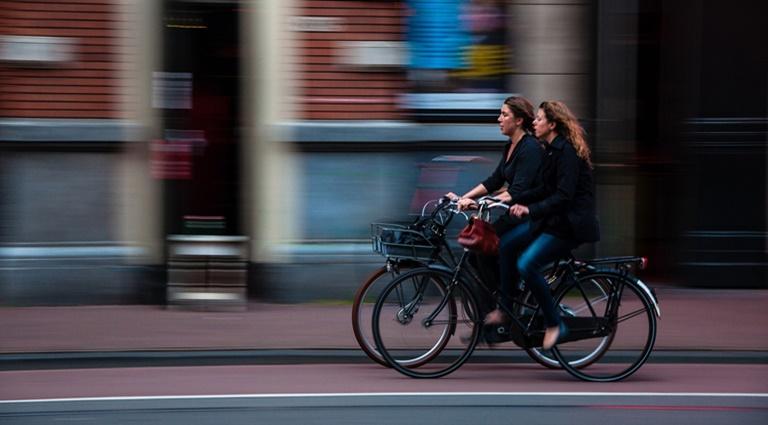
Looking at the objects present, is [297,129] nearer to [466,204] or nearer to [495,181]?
[495,181]

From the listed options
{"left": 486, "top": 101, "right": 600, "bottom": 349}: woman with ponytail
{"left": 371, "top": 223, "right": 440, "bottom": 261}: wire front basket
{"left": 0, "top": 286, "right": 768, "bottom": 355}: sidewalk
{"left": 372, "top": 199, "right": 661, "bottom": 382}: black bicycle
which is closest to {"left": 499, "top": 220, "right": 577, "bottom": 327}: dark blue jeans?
{"left": 486, "top": 101, "right": 600, "bottom": 349}: woman with ponytail

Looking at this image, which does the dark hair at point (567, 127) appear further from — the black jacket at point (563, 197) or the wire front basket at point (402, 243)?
the wire front basket at point (402, 243)

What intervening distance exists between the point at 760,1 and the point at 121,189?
5.92 metres

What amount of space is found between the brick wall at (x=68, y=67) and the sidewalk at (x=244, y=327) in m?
1.68

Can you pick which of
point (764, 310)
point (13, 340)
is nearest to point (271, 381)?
point (13, 340)

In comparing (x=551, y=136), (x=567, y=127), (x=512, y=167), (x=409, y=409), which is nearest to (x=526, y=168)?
(x=512, y=167)

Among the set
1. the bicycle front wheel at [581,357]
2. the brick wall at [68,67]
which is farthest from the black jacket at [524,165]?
the brick wall at [68,67]

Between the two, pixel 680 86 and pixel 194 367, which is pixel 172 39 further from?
pixel 680 86

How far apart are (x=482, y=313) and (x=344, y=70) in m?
3.47

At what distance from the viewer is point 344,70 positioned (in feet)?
32.4

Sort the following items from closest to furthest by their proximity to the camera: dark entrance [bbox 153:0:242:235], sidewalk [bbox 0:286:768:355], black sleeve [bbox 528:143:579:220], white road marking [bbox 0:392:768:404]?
→ white road marking [bbox 0:392:768:404] → black sleeve [bbox 528:143:579:220] → sidewalk [bbox 0:286:768:355] → dark entrance [bbox 153:0:242:235]

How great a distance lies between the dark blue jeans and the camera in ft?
22.6

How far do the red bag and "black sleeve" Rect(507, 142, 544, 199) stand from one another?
239mm

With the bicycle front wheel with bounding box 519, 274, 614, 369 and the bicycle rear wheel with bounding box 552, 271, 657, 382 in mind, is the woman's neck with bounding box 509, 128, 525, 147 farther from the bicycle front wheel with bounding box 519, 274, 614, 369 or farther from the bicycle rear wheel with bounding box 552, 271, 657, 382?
the bicycle front wheel with bounding box 519, 274, 614, 369
